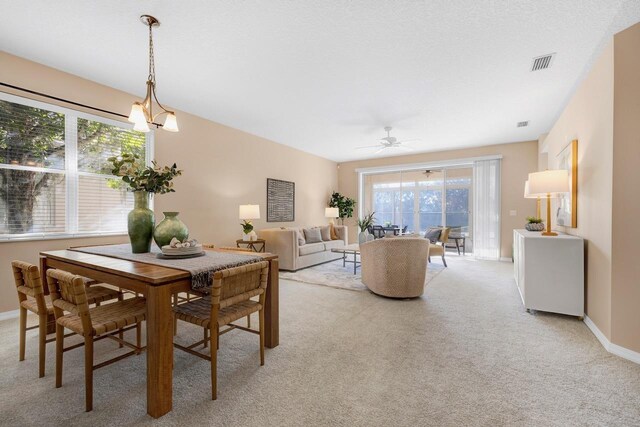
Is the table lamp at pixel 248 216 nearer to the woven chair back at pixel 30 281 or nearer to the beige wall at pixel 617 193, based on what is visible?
the woven chair back at pixel 30 281

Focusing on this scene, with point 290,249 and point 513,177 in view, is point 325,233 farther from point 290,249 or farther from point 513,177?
point 513,177

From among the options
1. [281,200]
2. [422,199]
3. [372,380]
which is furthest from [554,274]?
[422,199]

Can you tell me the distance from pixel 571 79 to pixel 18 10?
5426mm

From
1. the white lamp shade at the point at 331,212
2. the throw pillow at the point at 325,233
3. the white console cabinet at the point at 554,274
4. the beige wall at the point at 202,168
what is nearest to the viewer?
the white console cabinet at the point at 554,274

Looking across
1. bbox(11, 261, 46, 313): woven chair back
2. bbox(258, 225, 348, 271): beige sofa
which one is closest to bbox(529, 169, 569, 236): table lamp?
bbox(258, 225, 348, 271): beige sofa

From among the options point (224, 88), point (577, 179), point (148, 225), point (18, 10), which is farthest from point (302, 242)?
point (18, 10)

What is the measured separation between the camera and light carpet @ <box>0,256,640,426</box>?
154cm

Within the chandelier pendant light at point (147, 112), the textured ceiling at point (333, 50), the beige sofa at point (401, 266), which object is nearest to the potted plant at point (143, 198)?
the chandelier pendant light at point (147, 112)

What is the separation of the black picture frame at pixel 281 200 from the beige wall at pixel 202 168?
0.43 ft

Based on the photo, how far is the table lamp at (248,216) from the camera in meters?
5.03

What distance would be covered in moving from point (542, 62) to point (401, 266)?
2.65 m

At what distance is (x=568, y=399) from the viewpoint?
1674 millimetres

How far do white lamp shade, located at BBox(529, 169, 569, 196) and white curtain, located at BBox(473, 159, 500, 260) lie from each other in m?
3.61

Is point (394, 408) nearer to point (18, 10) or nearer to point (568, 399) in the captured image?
point (568, 399)
